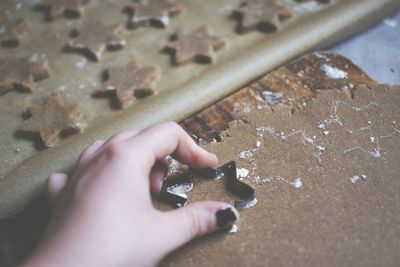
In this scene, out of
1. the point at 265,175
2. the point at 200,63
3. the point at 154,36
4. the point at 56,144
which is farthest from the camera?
the point at 154,36

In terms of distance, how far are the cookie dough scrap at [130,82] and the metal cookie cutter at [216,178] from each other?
16.2 inches

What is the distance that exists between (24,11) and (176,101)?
0.92m

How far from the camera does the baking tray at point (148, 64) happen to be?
1283 millimetres

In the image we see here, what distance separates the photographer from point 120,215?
814 mm

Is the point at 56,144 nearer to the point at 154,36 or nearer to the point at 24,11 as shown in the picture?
the point at 154,36

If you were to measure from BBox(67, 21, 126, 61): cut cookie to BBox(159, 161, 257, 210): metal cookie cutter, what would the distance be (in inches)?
27.8

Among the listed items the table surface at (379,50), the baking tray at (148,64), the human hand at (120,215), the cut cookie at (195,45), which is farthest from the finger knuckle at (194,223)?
the table surface at (379,50)

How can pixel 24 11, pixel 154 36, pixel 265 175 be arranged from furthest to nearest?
pixel 24 11 → pixel 154 36 → pixel 265 175

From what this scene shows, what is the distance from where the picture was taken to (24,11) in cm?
184

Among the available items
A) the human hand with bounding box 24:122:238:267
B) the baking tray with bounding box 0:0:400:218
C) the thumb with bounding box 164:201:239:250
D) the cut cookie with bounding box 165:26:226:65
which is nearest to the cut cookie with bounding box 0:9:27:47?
the baking tray with bounding box 0:0:400:218

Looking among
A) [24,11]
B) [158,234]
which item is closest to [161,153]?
[158,234]

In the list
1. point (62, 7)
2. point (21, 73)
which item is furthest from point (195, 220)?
point (62, 7)

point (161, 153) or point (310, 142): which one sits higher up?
point (161, 153)

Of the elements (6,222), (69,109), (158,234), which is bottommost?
(6,222)
